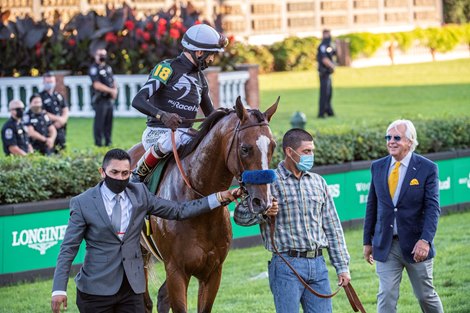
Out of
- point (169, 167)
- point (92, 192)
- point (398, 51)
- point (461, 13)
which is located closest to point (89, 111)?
point (169, 167)

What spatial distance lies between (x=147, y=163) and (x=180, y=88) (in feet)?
2.25

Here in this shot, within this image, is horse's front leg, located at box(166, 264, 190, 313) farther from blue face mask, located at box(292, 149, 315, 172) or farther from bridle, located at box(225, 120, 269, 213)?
blue face mask, located at box(292, 149, 315, 172)

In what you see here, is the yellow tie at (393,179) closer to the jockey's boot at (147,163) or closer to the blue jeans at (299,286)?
the blue jeans at (299,286)

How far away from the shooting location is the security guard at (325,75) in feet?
Answer: 91.3

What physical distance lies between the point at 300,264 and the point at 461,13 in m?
50.5

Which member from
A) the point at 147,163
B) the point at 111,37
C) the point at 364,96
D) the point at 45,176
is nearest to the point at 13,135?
the point at 45,176

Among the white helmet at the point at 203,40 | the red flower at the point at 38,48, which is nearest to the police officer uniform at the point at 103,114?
the red flower at the point at 38,48

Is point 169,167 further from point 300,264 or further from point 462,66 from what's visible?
point 462,66

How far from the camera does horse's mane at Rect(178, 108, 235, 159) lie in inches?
340

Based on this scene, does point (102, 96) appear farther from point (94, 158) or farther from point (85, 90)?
point (94, 158)

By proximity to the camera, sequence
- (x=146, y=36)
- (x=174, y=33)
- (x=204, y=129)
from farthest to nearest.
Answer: (x=146, y=36)
(x=174, y=33)
(x=204, y=129)

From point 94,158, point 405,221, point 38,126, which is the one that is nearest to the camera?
point 405,221

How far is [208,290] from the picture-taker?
889cm

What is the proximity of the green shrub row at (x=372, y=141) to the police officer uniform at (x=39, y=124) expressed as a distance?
3.95 metres
